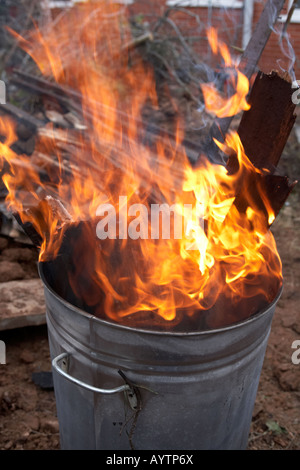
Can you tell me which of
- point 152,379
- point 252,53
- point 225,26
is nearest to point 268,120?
point 152,379

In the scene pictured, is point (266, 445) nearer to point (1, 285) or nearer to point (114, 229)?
point (114, 229)

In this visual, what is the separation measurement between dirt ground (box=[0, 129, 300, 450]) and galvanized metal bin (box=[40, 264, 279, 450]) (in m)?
0.83

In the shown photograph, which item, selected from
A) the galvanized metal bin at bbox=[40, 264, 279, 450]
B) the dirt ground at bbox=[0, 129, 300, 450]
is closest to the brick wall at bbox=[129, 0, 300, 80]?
the dirt ground at bbox=[0, 129, 300, 450]

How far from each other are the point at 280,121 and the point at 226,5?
763cm

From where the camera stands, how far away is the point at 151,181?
12.9ft

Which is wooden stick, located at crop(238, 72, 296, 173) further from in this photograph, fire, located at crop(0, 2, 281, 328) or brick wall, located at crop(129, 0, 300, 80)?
brick wall, located at crop(129, 0, 300, 80)

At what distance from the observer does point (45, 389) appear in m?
2.74

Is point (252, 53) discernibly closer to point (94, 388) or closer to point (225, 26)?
point (94, 388)

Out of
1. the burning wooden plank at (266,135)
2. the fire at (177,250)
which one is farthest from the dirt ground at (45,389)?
the burning wooden plank at (266,135)

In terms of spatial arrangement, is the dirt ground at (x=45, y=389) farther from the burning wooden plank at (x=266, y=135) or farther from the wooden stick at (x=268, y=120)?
the wooden stick at (x=268, y=120)

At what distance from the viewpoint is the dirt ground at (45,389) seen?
2.46 metres

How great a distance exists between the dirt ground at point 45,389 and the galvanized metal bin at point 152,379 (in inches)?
32.8

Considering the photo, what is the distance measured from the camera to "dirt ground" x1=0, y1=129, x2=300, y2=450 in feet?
8.08
